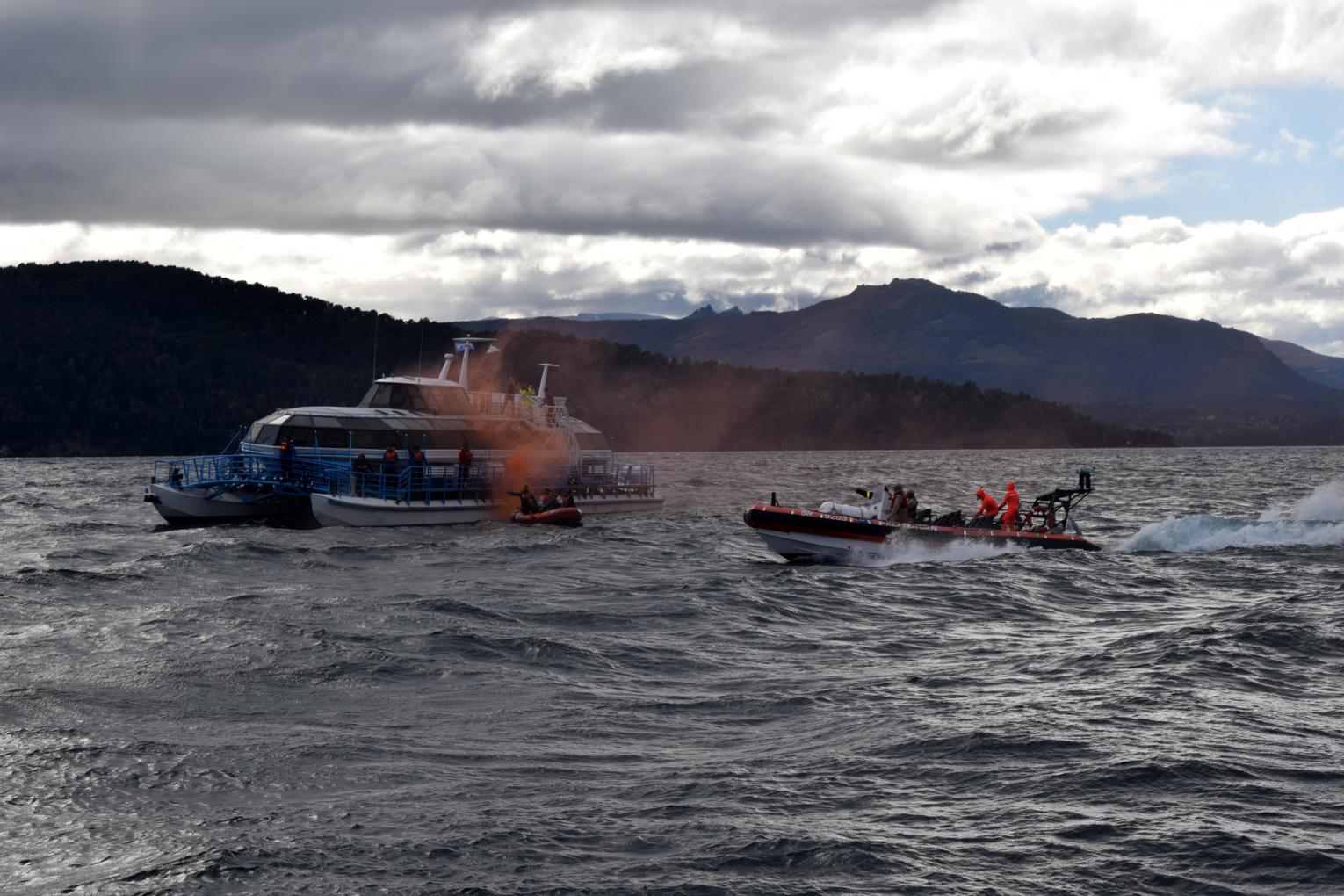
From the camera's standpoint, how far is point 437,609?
77.0ft

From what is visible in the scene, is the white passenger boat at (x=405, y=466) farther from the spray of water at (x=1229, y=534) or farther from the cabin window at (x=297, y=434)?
the spray of water at (x=1229, y=534)

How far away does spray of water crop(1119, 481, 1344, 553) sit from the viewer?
37.5 metres

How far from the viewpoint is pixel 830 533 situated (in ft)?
104

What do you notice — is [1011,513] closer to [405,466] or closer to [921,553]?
[921,553]

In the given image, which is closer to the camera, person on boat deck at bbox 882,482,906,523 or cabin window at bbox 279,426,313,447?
person on boat deck at bbox 882,482,906,523

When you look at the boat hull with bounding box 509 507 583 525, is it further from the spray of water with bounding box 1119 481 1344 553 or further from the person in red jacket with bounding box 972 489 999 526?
the spray of water with bounding box 1119 481 1344 553

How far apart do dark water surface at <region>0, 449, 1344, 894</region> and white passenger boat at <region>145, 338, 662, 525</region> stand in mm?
10397

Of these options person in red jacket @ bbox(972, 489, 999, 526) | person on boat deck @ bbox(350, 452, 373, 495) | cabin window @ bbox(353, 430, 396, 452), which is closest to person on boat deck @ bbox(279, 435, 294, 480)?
person on boat deck @ bbox(350, 452, 373, 495)

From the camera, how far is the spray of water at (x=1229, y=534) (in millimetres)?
37531

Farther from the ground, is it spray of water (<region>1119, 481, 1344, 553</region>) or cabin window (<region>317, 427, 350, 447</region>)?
cabin window (<region>317, 427, 350, 447</region>)

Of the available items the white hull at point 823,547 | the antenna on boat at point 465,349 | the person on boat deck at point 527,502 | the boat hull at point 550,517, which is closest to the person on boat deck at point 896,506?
the white hull at point 823,547

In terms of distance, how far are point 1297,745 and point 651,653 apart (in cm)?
889

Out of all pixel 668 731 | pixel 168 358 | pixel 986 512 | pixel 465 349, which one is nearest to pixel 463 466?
pixel 465 349

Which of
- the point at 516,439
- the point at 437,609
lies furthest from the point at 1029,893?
the point at 516,439
